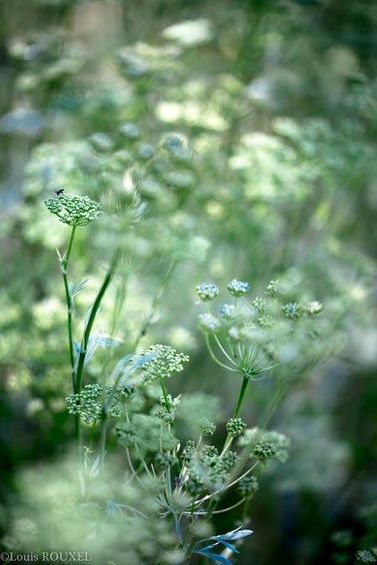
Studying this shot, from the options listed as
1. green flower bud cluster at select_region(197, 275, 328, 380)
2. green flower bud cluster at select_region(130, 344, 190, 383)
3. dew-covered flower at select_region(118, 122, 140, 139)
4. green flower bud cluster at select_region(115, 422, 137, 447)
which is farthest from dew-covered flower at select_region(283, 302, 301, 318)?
dew-covered flower at select_region(118, 122, 140, 139)

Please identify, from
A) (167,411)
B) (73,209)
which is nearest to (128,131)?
(73,209)

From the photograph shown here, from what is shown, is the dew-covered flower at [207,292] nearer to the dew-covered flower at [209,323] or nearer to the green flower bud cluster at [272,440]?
the dew-covered flower at [209,323]

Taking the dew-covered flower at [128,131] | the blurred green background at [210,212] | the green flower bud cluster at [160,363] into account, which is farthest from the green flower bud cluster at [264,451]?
the dew-covered flower at [128,131]

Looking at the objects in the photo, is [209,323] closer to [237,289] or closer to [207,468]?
[237,289]

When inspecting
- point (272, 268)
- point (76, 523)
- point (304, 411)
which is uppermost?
point (76, 523)

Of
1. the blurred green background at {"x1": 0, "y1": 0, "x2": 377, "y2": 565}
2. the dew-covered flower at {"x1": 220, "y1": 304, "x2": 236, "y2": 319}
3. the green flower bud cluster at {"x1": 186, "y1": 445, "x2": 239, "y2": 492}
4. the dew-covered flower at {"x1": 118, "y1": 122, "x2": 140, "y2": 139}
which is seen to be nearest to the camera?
the green flower bud cluster at {"x1": 186, "y1": 445, "x2": 239, "y2": 492}

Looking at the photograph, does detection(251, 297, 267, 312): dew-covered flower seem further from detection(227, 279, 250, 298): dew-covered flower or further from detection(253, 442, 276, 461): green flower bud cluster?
detection(253, 442, 276, 461): green flower bud cluster

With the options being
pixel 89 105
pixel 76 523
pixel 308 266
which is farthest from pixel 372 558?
pixel 89 105

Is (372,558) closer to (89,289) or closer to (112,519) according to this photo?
(112,519)
